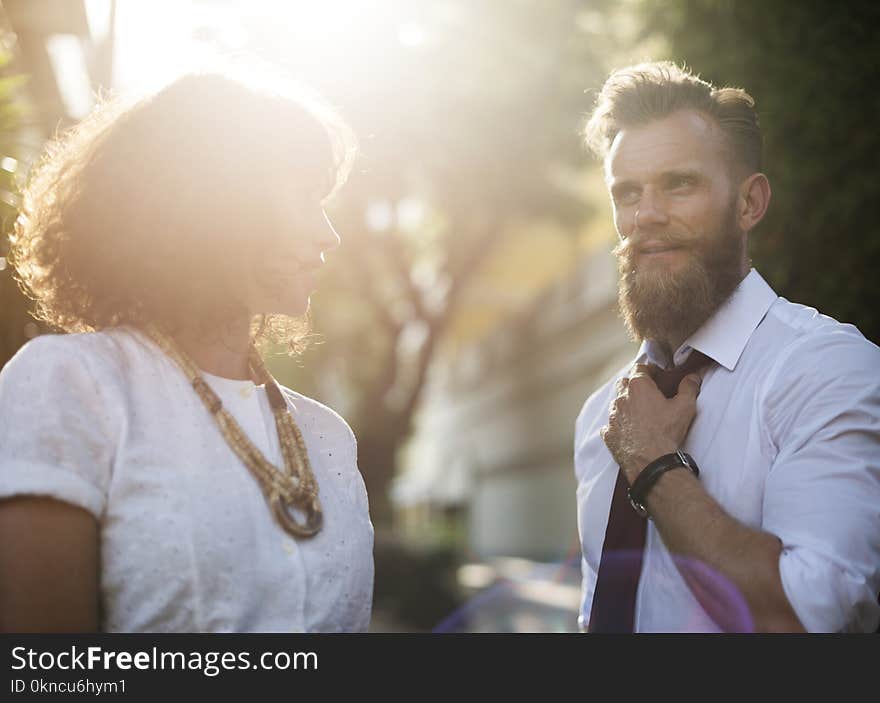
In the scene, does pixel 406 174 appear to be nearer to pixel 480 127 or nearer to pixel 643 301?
pixel 480 127

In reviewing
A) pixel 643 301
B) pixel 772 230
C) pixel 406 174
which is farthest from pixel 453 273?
pixel 643 301

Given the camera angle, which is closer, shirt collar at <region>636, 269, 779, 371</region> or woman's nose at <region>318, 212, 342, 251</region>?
woman's nose at <region>318, 212, 342, 251</region>

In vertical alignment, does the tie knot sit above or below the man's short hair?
below

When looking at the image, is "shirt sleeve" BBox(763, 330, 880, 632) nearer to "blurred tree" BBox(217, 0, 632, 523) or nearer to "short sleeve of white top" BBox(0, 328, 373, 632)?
"short sleeve of white top" BBox(0, 328, 373, 632)

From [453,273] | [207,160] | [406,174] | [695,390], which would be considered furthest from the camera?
[453,273]

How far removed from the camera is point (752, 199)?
2986 mm

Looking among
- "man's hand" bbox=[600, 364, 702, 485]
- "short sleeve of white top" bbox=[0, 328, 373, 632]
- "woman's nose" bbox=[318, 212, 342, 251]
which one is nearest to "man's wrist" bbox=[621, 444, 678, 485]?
"man's hand" bbox=[600, 364, 702, 485]

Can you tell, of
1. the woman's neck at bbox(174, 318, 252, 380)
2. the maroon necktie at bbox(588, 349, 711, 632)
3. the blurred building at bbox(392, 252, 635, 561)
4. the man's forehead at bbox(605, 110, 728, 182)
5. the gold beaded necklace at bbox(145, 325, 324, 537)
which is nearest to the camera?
the gold beaded necklace at bbox(145, 325, 324, 537)

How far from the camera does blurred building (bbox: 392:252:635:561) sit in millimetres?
19859

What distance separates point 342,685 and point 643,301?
1439 mm

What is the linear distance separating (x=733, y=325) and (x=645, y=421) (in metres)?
0.40

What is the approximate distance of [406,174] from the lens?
14.9 meters

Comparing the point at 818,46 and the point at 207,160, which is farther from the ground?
the point at 818,46

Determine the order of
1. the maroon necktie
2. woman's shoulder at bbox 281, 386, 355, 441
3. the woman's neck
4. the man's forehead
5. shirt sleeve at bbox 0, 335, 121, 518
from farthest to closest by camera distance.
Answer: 1. the man's forehead
2. the maroon necktie
3. woman's shoulder at bbox 281, 386, 355, 441
4. the woman's neck
5. shirt sleeve at bbox 0, 335, 121, 518
